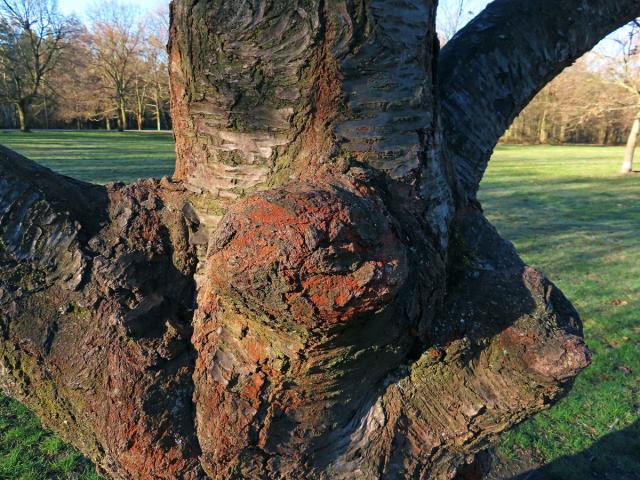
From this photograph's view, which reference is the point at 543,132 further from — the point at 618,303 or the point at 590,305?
the point at 590,305

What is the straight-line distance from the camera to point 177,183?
4.60 feet

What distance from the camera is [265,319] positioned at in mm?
1032

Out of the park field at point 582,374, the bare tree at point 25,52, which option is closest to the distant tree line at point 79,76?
the bare tree at point 25,52

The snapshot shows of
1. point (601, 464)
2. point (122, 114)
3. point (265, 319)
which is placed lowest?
point (601, 464)

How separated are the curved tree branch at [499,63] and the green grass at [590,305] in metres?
2.80

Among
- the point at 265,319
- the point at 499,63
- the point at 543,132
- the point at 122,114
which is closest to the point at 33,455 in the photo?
the point at 265,319

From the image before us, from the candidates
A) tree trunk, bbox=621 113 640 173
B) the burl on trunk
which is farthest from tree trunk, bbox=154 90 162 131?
the burl on trunk

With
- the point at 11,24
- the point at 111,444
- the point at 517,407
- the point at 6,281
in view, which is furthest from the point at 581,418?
the point at 11,24

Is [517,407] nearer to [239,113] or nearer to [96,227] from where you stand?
[239,113]

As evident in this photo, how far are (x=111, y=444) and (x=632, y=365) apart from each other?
5018 millimetres

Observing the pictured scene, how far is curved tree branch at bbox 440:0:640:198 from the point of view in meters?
1.66

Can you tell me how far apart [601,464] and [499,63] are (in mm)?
3170

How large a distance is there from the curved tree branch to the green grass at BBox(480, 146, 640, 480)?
2.80m

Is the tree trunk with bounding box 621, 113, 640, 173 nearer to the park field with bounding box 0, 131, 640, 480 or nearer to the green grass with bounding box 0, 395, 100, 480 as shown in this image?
the park field with bounding box 0, 131, 640, 480
